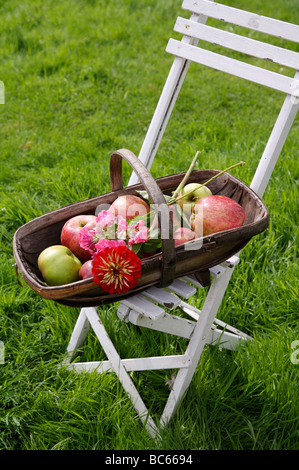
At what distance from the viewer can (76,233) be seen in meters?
1.61

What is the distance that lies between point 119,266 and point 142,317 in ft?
1.39

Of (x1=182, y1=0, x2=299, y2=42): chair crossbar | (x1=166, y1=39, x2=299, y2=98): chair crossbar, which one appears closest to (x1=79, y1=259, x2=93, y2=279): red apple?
(x1=166, y1=39, x2=299, y2=98): chair crossbar

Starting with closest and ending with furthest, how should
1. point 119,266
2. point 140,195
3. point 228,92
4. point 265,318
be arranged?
point 119,266, point 140,195, point 265,318, point 228,92

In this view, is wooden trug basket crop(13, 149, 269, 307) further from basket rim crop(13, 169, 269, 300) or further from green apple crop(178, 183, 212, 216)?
green apple crop(178, 183, 212, 216)

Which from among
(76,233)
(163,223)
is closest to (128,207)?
(76,233)

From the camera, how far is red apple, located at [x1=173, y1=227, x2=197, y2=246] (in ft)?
5.18

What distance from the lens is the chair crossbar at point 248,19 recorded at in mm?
1753

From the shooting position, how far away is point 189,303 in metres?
2.38

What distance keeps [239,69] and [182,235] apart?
28.0 inches

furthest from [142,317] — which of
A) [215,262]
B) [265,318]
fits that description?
[265,318]

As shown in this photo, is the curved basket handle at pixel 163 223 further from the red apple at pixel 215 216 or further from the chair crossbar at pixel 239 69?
the chair crossbar at pixel 239 69

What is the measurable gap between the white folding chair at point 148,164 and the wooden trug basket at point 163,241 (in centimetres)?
11
